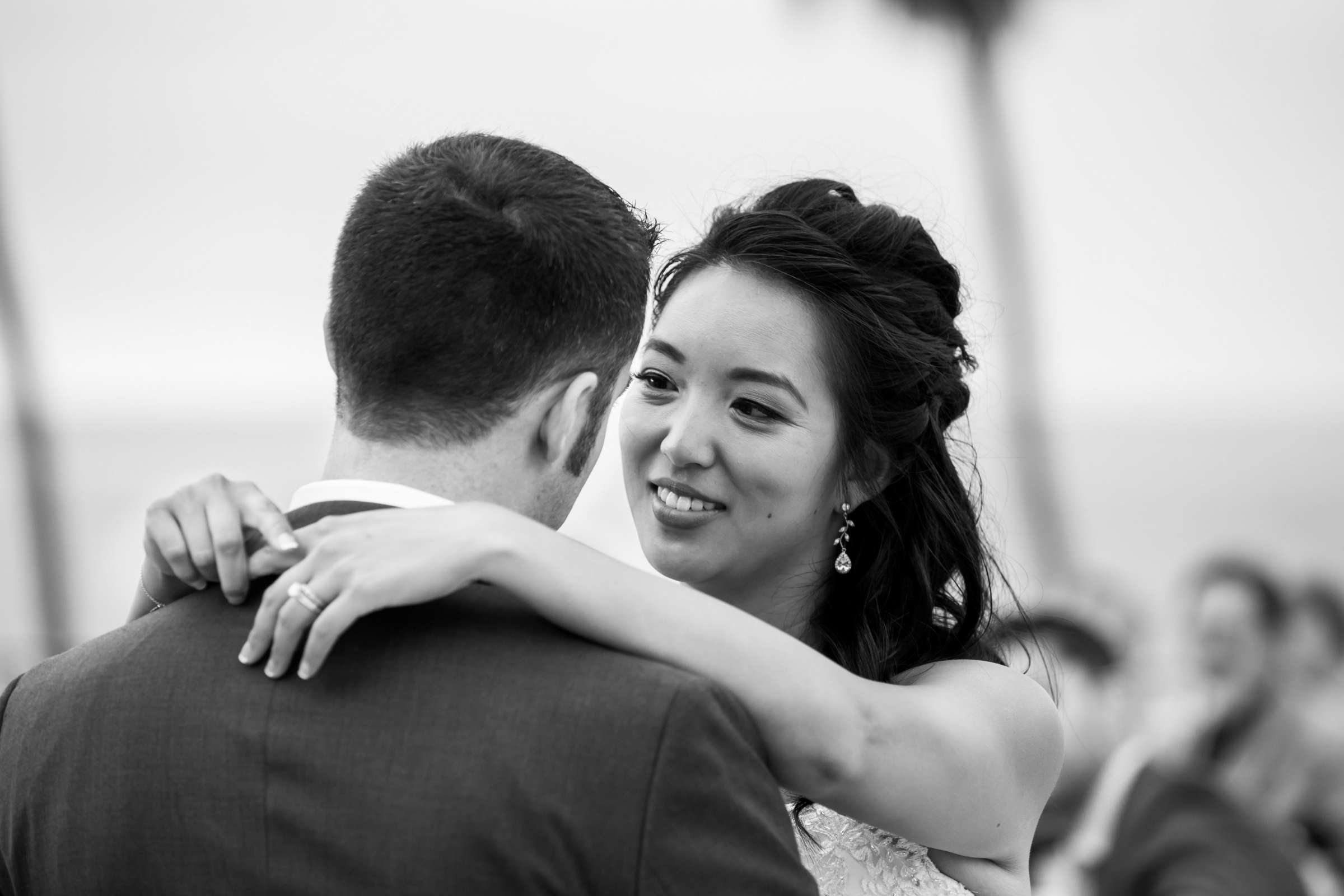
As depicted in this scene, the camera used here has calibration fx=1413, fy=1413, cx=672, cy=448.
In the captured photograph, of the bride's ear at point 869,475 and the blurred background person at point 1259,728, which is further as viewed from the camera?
the blurred background person at point 1259,728

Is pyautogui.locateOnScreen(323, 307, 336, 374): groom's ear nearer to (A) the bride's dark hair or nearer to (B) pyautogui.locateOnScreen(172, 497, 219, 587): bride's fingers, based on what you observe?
(B) pyautogui.locateOnScreen(172, 497, 219, 587): bride's fingers

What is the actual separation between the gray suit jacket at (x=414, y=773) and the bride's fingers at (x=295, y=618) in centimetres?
4

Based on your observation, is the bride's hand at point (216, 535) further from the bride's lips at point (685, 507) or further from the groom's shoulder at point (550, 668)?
the bride's lips at point (685, 507)

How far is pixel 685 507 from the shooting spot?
257 cm

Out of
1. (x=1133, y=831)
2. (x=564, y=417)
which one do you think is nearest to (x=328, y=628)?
(x=564, y=417)

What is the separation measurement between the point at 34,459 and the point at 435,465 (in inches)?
514

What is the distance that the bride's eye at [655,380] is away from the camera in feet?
8.78

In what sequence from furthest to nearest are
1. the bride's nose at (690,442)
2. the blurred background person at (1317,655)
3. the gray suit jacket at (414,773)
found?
the blurred background person at (1317,655) → the bride's nose at (690,442) → the gray suit jacket at (414,773)

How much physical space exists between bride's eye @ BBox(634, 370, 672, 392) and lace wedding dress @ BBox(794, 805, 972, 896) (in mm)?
817

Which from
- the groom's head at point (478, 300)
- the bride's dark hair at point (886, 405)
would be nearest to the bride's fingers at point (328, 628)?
the groom's head at point (478, 300)

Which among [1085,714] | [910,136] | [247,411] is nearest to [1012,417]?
[910,136]

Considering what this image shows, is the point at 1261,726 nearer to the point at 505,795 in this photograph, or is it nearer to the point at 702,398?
the point at 702,398

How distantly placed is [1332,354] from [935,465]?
13.3 meters

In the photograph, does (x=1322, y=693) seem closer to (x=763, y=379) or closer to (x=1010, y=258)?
(x=763, y=379)
